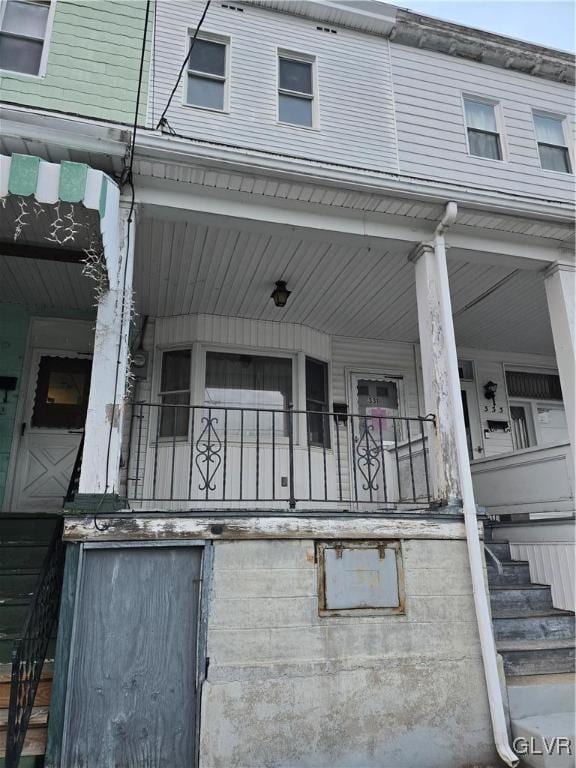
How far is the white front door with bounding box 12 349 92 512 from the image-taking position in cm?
564

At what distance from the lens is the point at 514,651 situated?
3.86 m

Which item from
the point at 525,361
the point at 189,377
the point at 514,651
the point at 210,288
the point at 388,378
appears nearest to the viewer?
the point at 514,651

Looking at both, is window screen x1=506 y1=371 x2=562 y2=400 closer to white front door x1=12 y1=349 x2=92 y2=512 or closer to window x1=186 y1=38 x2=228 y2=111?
window x1=186 y1=38 x2=228 y2=111

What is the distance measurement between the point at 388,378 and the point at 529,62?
4.45 meters

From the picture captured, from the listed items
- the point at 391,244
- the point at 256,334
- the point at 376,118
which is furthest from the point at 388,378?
the point at 376,118

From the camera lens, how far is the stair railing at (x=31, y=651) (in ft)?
9.07

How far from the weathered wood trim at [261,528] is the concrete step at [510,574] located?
1.14m

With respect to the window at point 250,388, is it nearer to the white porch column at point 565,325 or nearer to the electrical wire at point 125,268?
the electrical wire at point 125,268

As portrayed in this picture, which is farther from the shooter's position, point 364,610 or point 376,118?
point 376,118

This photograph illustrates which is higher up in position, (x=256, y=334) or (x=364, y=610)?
(x=256, y=334)

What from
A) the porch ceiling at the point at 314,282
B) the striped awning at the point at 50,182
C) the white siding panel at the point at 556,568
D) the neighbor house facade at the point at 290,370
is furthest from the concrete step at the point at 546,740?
the striped awning at the point at 50,182

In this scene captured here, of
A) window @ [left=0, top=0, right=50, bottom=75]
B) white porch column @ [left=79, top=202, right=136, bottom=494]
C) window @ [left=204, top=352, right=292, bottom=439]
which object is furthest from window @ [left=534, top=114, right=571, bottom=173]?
window @ [left=0, top=0, right=50, bottom=75]

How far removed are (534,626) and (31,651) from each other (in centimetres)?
363

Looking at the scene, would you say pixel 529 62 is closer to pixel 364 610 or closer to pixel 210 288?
pixel 210 288
